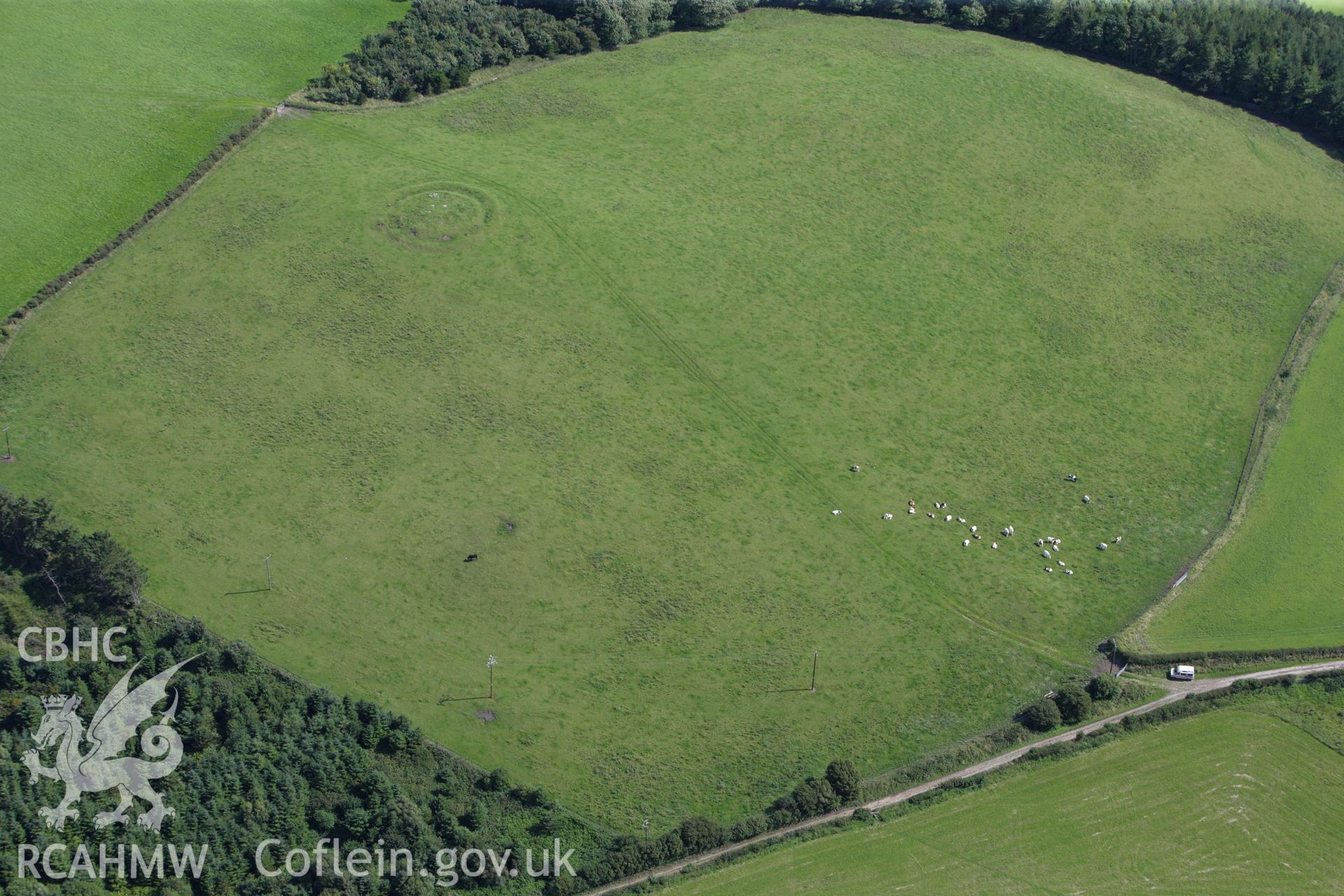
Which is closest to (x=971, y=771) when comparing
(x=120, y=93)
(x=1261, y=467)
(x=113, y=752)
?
(x=1261, y=467)

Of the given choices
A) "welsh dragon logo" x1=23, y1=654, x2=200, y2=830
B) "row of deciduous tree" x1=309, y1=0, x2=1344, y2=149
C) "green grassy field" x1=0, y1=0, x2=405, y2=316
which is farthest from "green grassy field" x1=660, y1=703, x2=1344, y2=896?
"row of deciduous tree" x1=309, y1=0, x2=1344, y2=149

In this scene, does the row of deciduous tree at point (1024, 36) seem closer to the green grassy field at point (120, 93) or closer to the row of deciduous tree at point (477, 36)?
the row of deciduous tree at point (477, 36)

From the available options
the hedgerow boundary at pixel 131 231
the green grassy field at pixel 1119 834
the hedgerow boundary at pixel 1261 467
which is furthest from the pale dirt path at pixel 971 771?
the hedgerow boundary at pixel 131 231

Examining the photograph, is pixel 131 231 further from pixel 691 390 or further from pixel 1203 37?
pixel 1203 37

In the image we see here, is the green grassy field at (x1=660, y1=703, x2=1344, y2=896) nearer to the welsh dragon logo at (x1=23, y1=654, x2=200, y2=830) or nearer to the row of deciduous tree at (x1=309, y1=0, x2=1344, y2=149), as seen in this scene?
the welsh dragon logo at (x1=23, y1=654, x2=200, y2=830)

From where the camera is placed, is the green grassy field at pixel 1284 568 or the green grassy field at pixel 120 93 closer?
the green grassy field at pixel 1284 568

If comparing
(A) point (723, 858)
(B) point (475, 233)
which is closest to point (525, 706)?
(A) point (723, 858)

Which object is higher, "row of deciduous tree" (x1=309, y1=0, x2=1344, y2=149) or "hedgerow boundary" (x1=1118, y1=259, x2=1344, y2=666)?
"row of deciduous tree" (x1=309, y1=0, x2=1344, y2=149)
